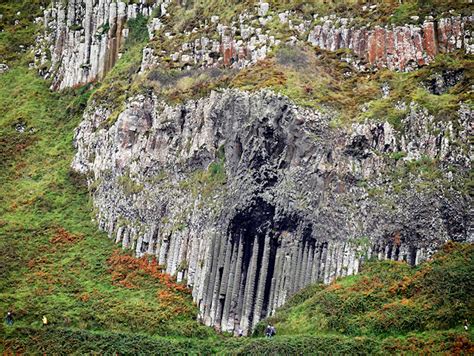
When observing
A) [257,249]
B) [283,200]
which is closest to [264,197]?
[283,200]

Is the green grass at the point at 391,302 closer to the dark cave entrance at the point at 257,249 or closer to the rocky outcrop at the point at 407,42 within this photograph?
the dark cave entrance at the point at 257,249

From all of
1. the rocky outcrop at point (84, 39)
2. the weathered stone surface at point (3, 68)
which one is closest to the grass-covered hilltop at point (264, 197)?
the rocky outcrop at point (84, 39)

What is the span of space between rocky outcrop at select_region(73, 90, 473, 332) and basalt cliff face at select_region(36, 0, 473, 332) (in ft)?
0.38

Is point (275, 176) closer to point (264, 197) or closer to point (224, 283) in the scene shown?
point (264, 197)

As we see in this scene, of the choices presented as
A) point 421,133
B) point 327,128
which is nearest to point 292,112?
point 327,128

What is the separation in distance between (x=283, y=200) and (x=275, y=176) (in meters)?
2.88

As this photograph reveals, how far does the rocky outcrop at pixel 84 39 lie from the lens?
397 feet

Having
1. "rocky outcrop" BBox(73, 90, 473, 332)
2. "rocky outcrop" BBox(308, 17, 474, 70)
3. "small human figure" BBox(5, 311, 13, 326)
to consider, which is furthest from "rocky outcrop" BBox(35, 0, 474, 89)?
"small human figure" BBox(5, 311, 13, 326)

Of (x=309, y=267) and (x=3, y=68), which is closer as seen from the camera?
(x=309, y=267)

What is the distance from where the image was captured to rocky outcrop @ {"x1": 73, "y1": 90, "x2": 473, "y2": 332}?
252ft

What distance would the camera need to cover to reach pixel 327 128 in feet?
275

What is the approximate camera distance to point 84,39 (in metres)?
125

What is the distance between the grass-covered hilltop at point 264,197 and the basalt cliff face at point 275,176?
6.4 inches

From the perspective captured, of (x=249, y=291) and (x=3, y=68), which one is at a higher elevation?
(x=3, y=68)
